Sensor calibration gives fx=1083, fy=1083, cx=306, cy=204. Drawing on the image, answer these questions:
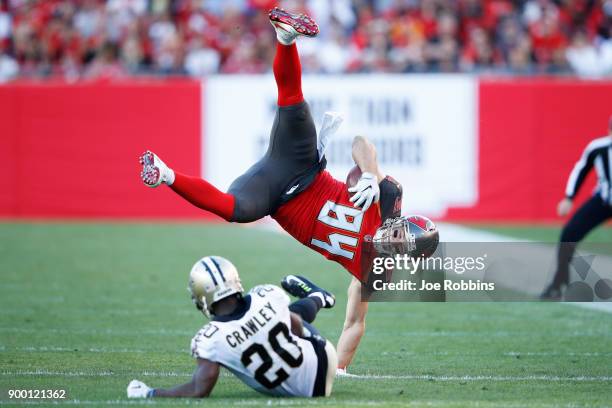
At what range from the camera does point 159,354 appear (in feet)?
23.5

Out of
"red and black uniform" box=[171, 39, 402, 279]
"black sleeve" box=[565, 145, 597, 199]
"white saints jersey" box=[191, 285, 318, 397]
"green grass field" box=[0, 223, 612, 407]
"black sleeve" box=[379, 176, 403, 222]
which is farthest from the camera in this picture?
"black sleeve" box=[565, 145, 597, 199]

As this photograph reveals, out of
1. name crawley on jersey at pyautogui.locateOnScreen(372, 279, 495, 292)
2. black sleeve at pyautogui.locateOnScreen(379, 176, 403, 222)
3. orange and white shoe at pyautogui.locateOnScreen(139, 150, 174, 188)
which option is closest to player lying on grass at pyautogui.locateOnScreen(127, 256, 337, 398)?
orange and white shoe at pyautogui.locateOnScreen(139, 150, 174, 188)

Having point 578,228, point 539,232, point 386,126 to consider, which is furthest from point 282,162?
point 386,126

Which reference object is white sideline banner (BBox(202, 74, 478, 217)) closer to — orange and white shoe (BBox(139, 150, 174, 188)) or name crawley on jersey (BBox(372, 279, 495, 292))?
name crawley on jersey (BBox(372, 279, 495, 292))

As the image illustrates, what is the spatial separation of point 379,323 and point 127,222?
793 centimetres

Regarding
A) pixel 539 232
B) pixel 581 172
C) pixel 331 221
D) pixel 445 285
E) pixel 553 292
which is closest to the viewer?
pixel 331 221

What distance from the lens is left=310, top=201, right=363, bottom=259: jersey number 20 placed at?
21.4 ft

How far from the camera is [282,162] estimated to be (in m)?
6.72

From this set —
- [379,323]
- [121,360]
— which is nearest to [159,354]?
[121,360]

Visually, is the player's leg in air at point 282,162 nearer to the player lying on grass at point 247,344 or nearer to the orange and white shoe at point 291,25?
the orange and white shoe at point 291,25

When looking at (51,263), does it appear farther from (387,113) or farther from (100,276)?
(387,113)

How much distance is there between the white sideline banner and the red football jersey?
28.2 ft

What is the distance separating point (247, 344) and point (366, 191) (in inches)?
54.5

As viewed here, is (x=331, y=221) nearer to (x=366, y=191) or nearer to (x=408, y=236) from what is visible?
(x=366, y=191)
